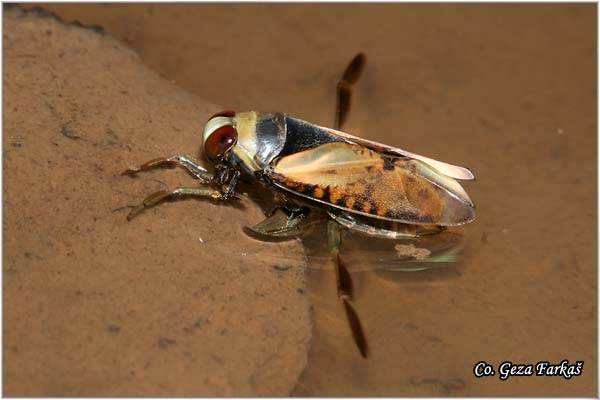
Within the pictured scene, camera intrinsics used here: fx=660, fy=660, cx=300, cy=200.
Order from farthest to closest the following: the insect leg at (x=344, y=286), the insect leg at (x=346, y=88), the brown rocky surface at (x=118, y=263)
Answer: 1. the insect leg at (x=346, y=88)
2. the insect leg at (x=344, y=286)
3. the brown rocky surface at (x=118, y=263)

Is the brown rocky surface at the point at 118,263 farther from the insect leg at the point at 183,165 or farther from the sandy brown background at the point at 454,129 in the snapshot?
the sandy brown background at the point at 454,129

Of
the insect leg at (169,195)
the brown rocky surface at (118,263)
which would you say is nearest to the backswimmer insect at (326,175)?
the insect leg at (169,195)

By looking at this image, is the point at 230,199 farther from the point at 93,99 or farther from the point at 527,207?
the point at 527,207

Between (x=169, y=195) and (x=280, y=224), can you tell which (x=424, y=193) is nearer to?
(x=280, y=224)

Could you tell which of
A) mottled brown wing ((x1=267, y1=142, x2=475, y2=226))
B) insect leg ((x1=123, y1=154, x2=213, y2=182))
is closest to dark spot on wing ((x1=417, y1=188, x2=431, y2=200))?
mottled brown wing ((x1=267, y1=142, x2=475, y2=226))

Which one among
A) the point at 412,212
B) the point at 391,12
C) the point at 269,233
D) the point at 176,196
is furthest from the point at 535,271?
the point at 391,12
